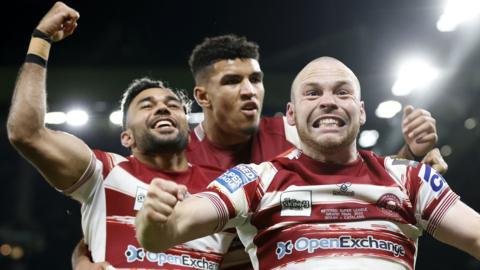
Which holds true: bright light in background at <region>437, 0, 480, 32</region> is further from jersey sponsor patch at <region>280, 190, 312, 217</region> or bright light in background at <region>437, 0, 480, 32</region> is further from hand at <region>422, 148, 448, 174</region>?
jersey sponsor patch at <region>280, 190, 312, 217</region>

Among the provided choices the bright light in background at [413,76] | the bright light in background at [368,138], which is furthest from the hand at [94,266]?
the bright light in background at [368,138]

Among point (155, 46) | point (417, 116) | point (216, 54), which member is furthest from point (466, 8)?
point (417, 116)

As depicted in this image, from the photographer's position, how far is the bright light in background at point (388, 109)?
34.1ft

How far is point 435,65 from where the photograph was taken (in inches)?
358

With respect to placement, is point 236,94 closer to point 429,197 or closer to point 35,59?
point 35,59

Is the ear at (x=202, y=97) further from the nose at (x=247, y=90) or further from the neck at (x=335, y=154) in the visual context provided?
the neck at (x=335, y=154)

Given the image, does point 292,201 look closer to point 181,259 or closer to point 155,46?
point 181,259

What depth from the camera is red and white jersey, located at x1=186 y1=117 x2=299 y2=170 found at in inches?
125

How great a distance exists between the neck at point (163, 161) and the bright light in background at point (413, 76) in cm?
647

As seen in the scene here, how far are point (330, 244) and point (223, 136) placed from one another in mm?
1392

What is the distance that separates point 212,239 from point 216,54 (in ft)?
4.24

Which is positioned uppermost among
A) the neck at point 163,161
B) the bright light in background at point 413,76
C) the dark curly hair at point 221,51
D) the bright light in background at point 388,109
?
the bright light in background at point 388,109

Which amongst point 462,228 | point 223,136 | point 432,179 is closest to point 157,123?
point 223,136

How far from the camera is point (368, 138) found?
11508 mm
